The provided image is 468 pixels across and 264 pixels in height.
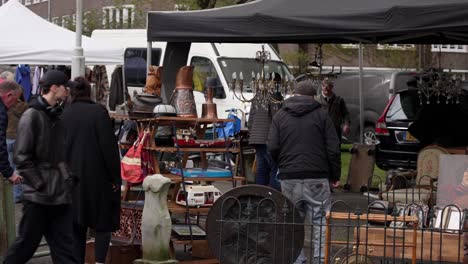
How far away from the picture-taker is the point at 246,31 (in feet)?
32.2

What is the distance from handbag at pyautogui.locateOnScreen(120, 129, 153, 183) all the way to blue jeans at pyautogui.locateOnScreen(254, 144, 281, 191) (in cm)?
300

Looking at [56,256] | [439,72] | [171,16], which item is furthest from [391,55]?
[56,256]

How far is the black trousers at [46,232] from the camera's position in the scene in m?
7.59

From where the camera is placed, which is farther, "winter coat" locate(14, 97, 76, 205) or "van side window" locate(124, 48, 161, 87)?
"van side window" locate(124, 48, 161, 87)

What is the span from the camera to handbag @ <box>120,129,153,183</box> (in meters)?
9.01

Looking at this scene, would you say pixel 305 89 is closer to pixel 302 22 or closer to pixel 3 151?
pixel 302 22

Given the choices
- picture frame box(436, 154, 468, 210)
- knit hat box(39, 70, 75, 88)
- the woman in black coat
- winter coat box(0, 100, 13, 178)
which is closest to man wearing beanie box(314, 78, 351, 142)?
winter coat box(0, 100, 13, 178)

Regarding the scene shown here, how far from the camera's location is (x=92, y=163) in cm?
837

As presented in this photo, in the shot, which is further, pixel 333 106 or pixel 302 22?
pixel 333 106

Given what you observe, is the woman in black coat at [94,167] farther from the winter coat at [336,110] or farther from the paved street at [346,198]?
the winter coat at [336,110]

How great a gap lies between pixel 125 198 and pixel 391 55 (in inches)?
1101

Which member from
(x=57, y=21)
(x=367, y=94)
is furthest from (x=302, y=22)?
(x=57, y=21)

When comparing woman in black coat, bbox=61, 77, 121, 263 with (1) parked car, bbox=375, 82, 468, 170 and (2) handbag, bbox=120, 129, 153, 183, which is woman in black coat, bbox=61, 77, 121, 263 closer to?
(2) handbag, bbox=120, 129, 153, 183

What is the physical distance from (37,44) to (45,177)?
8.33 meters
